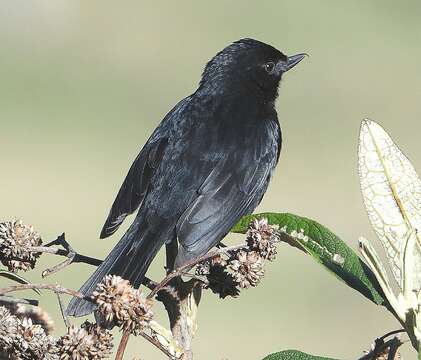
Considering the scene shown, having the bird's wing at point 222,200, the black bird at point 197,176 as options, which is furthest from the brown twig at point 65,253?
the bird's wing at point 222,200

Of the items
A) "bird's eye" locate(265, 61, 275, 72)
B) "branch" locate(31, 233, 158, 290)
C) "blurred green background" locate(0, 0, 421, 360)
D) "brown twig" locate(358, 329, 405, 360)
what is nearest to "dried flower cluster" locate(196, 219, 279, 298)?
"branch" locate(31, 233, 158, 290)

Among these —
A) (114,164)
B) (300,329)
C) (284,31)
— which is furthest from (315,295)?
(284,31)

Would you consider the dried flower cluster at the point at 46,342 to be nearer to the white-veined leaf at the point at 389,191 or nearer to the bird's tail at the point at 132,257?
the white-veined leaf at the point at 389,191

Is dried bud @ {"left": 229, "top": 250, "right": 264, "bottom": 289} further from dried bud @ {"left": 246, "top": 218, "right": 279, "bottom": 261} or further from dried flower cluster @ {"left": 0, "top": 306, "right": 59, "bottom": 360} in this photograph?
dried flower cluster @ {"left": 0, "top": 306, "right": 59, "bottom": 360}

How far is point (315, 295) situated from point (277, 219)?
1575 cm

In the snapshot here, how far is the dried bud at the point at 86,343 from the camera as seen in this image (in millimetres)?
1964

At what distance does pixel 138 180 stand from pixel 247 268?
2.63m

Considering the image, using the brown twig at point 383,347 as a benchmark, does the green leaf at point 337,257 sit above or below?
above

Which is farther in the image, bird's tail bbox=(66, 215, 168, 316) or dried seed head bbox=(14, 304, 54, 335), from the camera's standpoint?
bird's tail bbox=(66, 215, 168, 316)

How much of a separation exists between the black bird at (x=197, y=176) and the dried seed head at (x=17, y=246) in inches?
67.4

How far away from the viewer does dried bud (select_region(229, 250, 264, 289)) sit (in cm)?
240

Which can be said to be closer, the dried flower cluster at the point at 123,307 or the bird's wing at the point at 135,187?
the dried flower cluster at the point at 123,307

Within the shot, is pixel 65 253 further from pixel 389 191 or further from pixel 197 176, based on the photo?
pixel 197 176

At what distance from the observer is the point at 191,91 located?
27.2m
